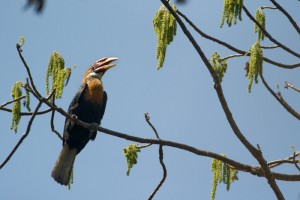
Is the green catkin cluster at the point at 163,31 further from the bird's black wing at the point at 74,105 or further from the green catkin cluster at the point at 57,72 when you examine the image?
the bird's black wing at the point at 74,105

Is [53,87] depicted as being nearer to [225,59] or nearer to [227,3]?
[227,3]

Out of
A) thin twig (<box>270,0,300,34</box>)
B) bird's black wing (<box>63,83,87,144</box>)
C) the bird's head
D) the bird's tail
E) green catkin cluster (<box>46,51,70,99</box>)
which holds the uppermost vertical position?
thin twig (<box>270,0,300,34</box>)

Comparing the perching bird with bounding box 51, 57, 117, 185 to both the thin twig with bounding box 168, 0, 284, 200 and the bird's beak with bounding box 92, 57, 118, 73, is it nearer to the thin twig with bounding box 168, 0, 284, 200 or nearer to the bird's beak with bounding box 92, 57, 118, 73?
the bird's beak with bounding box 92, 57, 118, 73

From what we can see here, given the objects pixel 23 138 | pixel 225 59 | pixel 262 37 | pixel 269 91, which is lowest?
pixel 23 138

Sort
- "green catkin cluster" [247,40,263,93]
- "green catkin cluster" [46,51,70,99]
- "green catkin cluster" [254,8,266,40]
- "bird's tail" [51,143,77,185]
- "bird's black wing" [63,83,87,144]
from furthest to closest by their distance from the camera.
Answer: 1. "bird's black wing" [63,83,87,144]
2. "bird's tail" [51,143,77,185]
3. "green catkin cluster" [254,8,266,40]
4. "green catkin cluster" [247,40,263,93]
5. "green catkin cluster" [46,51,70,99]

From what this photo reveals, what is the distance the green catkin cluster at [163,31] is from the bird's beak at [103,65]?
2650 mm

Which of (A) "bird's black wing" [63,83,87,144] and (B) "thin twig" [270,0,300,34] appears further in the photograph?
(A) "bird's black wing" [63,83,87,144]

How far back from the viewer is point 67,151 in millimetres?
5895

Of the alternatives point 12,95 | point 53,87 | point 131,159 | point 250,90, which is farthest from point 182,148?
point 12,95

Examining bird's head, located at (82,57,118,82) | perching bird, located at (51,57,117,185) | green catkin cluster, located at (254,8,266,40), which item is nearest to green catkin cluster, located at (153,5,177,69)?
green catkin cluster, located at (254,8,266,40)

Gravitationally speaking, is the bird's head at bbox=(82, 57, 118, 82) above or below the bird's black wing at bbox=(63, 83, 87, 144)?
above

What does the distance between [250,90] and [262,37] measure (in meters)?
1.34

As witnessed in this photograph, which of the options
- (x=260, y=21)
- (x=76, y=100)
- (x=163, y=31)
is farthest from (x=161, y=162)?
(x=76, y=100)

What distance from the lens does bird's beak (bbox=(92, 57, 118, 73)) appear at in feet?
22.5
